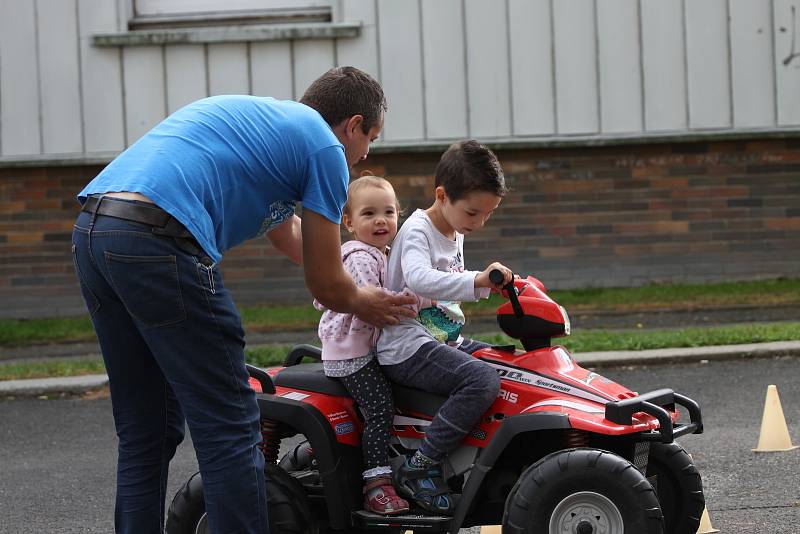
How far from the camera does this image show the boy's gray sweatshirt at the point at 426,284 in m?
4.02

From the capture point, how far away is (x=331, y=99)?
145 inches

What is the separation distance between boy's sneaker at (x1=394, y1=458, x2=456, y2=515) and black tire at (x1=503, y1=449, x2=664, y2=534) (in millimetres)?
244

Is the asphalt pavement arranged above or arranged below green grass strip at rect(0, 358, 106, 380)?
below

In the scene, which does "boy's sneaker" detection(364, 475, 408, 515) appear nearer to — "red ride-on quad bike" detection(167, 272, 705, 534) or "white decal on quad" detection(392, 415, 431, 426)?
"red ride-on quad bike" detection(167, 272, 705, 534)

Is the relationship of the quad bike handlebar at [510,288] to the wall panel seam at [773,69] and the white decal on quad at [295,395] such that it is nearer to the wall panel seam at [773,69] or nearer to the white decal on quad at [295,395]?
the white decal on quad at [295,395]

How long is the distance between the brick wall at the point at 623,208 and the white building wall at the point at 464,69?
0.87 ft

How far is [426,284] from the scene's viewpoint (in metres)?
4.02

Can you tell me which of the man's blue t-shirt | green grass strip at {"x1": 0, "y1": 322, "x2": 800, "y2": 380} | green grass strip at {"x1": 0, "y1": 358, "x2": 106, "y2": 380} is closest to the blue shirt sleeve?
the man's blue t-shirt

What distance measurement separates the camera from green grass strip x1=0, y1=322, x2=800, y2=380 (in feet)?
28.6

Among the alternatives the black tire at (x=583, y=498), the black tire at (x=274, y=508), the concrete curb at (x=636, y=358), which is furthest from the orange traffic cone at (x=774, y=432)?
the black tire at (x=274, y=508)

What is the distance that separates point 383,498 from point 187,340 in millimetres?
1048

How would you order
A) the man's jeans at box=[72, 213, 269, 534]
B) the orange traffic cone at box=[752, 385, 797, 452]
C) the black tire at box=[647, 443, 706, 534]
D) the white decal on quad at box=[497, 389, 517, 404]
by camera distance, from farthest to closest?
the orange traffic cone at box=[752, 385, 797, 452] < the black tire at box=[647, 443, 706, 534] < the white decal on quad at box=[497, 389, 517, 404] < the man's jeans at box=[72, 213, 269, 534]

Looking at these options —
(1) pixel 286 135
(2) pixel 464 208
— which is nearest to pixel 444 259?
(2) pixel 464 208

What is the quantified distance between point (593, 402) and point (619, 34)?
7.66 metres
